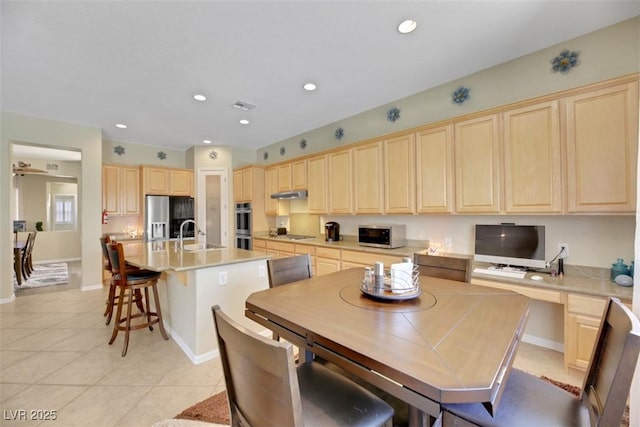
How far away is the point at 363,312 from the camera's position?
126 cm

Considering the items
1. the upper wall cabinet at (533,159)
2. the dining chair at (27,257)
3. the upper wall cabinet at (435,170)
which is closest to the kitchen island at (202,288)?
the upper wall cabinet at (435,170)

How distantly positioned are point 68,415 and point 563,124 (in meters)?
4.22

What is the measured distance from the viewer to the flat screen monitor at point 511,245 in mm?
2377

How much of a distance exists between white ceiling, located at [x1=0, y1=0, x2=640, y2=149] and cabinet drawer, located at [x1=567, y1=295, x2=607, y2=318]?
217cm

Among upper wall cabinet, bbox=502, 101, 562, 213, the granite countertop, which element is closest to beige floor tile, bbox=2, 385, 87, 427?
the granite countertop

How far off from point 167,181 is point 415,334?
19.4 feet

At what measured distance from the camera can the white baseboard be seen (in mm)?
2438

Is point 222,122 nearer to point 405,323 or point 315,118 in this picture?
point 315,118

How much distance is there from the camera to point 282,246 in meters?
4.53

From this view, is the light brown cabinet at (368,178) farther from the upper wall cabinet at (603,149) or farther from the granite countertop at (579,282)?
the upper wall cabinet at (603,149)

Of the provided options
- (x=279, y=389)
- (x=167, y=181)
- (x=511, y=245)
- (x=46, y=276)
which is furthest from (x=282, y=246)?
(x=46, y=276)

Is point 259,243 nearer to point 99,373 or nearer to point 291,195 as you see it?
point 291,195

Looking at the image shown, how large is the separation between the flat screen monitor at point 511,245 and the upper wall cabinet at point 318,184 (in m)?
2.16

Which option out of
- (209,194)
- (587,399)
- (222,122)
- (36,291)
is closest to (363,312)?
(587,399)
